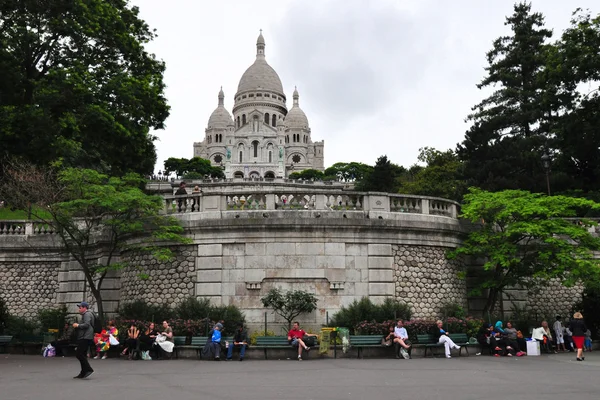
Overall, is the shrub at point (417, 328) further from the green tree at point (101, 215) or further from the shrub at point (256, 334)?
the green tree at point (101, 215)

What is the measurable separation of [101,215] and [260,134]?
136 m

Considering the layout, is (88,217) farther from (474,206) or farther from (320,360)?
(474,206)

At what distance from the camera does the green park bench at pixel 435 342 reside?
18403 mm

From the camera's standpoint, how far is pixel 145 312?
20.3 metres

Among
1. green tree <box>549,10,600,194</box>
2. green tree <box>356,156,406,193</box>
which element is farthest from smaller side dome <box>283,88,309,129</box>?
green tree <box>549,10,600,194</box>

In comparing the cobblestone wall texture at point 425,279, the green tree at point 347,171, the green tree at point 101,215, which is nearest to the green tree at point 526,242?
the cobblestone wall texture at point 425,279

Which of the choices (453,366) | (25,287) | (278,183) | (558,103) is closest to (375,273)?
(453,366)

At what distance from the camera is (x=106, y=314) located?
73.2 ft

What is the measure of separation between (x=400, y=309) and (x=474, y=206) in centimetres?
460

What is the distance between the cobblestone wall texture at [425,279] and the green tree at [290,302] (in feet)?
11.1

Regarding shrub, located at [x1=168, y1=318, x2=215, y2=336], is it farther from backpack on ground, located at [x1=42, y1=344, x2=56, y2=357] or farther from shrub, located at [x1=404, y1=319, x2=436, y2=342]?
shrub, located at [x1=404, y1=319, x2=436, y2=342]

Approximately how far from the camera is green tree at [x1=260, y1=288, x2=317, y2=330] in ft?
64.1

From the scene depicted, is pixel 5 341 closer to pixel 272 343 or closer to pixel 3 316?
pixel 3 316

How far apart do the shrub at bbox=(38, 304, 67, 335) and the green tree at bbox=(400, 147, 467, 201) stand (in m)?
36.9
